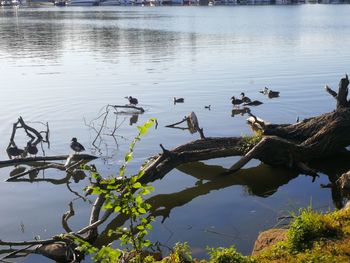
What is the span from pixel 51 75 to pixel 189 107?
47.4 feet

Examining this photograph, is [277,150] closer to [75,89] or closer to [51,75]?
[75,89]

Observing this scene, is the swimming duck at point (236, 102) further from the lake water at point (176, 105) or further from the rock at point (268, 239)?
the rock at point (268, 239)

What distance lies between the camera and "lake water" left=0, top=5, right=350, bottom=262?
1354 centimetres

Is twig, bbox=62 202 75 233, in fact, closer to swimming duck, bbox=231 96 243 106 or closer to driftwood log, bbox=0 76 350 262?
driftwood log, bbox=0 76 350 262

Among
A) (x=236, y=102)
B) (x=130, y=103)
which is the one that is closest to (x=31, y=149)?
(x=130, y=103)

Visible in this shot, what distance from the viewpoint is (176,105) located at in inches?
1034

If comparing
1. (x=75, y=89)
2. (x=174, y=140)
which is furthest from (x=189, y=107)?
(x=75, y=89)

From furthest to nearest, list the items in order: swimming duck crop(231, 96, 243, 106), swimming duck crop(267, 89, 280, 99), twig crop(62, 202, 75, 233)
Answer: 1. swimming duck crop(267, 89, 280, 99)
2. swimming duck crop(231, 96, 243, 106)
3. twig crop(62, 202, 75, 233)

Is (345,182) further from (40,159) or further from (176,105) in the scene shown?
(176,105)

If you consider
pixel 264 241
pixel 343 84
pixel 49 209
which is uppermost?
pixel 343 84

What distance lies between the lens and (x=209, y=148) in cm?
1585

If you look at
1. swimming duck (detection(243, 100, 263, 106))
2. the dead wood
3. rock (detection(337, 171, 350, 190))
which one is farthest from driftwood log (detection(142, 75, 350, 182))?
swimming duck (detection(243, 100, 263, 106))

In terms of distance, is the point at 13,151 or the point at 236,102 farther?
the point at 236,102

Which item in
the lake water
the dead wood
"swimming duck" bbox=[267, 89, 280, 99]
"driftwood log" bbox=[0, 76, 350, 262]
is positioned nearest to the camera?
the lake water
